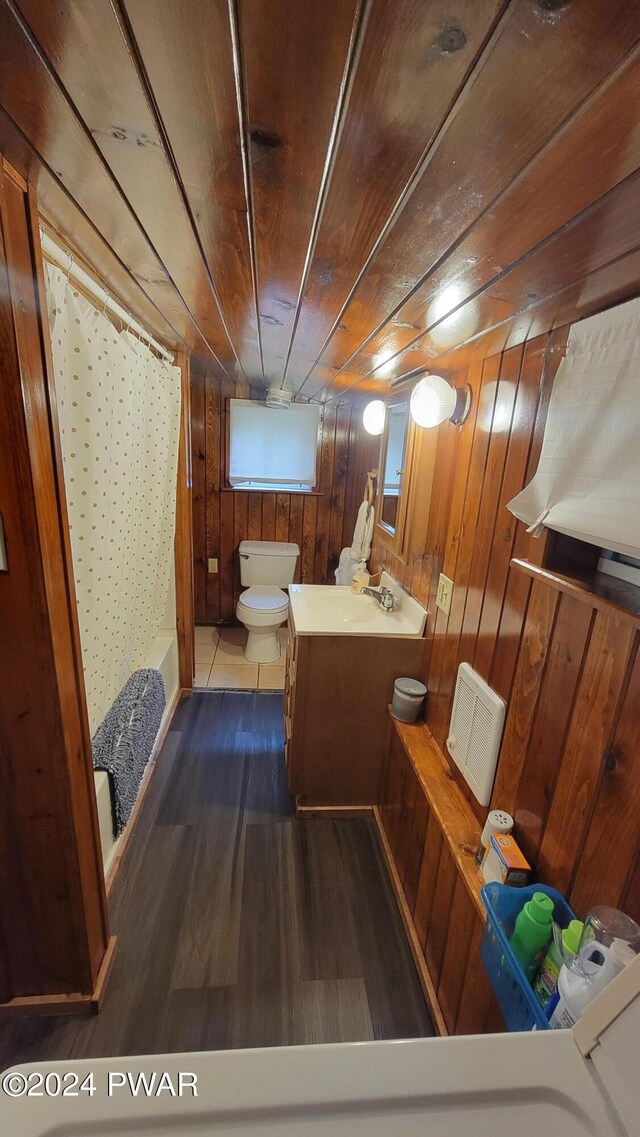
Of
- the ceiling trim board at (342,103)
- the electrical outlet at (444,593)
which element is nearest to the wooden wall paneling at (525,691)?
the electrical outlet at (444,593)

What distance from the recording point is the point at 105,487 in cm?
131

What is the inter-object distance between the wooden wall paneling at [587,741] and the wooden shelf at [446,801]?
213 mm

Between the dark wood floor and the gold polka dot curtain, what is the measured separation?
0.64 metres

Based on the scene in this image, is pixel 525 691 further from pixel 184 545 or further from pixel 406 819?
pixel 184 545

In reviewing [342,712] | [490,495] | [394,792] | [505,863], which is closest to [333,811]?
[394,792]

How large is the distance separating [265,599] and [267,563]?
0.39m

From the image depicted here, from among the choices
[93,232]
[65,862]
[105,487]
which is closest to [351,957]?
[65,862]

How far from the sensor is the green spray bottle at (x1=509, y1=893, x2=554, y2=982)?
0.81m

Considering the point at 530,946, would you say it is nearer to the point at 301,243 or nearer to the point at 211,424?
the point at 301,243

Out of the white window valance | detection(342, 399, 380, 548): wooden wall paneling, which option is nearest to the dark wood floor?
the white window valance

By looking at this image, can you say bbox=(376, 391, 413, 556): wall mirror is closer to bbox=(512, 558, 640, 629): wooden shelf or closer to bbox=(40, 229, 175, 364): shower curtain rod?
bbox=(512, 558, 640, 629): wooden shelf

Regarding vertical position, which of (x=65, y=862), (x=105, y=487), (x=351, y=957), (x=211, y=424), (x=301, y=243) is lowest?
(x=351, y=957)

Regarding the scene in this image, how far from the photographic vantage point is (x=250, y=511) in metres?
3.37

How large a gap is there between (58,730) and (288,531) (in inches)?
102
